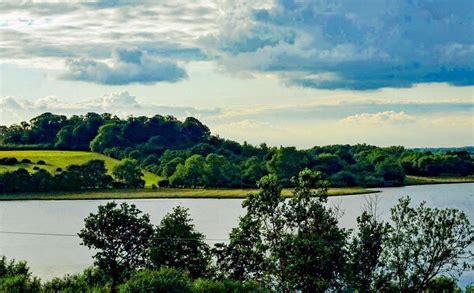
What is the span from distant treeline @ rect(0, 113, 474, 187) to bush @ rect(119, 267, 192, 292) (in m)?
79.7

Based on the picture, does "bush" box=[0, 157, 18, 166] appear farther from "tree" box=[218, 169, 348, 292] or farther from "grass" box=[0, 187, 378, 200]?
"tree" box=[218, 169, 348, 292]

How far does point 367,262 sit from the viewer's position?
33.6m

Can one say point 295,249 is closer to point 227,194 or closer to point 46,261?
point 46,261

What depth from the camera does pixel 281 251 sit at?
33156mm

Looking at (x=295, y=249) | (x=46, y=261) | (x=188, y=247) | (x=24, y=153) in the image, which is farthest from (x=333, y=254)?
(x=24, y=153)

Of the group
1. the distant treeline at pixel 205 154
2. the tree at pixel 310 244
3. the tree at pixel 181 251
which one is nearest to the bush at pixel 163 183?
the distant treeline at pixel 205 154

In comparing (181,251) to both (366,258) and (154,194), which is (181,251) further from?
(154,194)

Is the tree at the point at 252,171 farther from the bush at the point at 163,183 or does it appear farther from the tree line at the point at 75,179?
the tree line at the point at 75,179

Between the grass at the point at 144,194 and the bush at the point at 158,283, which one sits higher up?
the grass at the point at 144,194

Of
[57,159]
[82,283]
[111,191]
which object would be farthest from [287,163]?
[82,283]

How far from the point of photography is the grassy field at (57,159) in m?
118

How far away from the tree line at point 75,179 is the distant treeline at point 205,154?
697cm

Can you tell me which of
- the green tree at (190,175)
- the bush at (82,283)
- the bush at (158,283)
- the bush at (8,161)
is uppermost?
the bush at (8,161)

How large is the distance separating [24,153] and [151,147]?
84.5 ft
